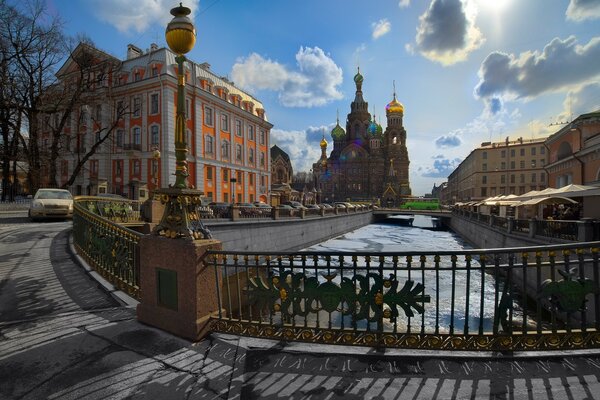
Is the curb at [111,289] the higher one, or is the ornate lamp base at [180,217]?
the ornate lamp base at [180,217]

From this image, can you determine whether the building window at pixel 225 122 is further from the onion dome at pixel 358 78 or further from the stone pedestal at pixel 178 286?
the onion dome at pixel 358 78

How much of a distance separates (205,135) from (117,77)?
36.8 feet

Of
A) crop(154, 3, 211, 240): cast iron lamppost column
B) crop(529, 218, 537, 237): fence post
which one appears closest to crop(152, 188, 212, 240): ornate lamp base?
crop(154, 3, 211, 240): cast iron lamppost column

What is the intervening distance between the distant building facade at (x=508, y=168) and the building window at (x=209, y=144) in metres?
63.1

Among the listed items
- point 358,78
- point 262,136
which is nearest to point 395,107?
point 358,78

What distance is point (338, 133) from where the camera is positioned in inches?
3760

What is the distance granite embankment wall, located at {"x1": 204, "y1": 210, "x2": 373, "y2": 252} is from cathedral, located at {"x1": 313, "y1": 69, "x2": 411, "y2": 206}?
50203mm

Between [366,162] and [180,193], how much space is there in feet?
279

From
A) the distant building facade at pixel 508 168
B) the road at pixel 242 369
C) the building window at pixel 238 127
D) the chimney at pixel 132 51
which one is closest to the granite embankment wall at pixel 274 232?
the road at pixel 242 369

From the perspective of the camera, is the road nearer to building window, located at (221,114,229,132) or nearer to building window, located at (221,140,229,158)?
building window, located at (221,140,229,158)

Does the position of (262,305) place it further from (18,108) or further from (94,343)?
(18,108)

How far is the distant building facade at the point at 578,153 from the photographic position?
68.2 ft

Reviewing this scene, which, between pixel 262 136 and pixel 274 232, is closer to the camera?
pixel 274 232

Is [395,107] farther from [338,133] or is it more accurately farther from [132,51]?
[132,51]
